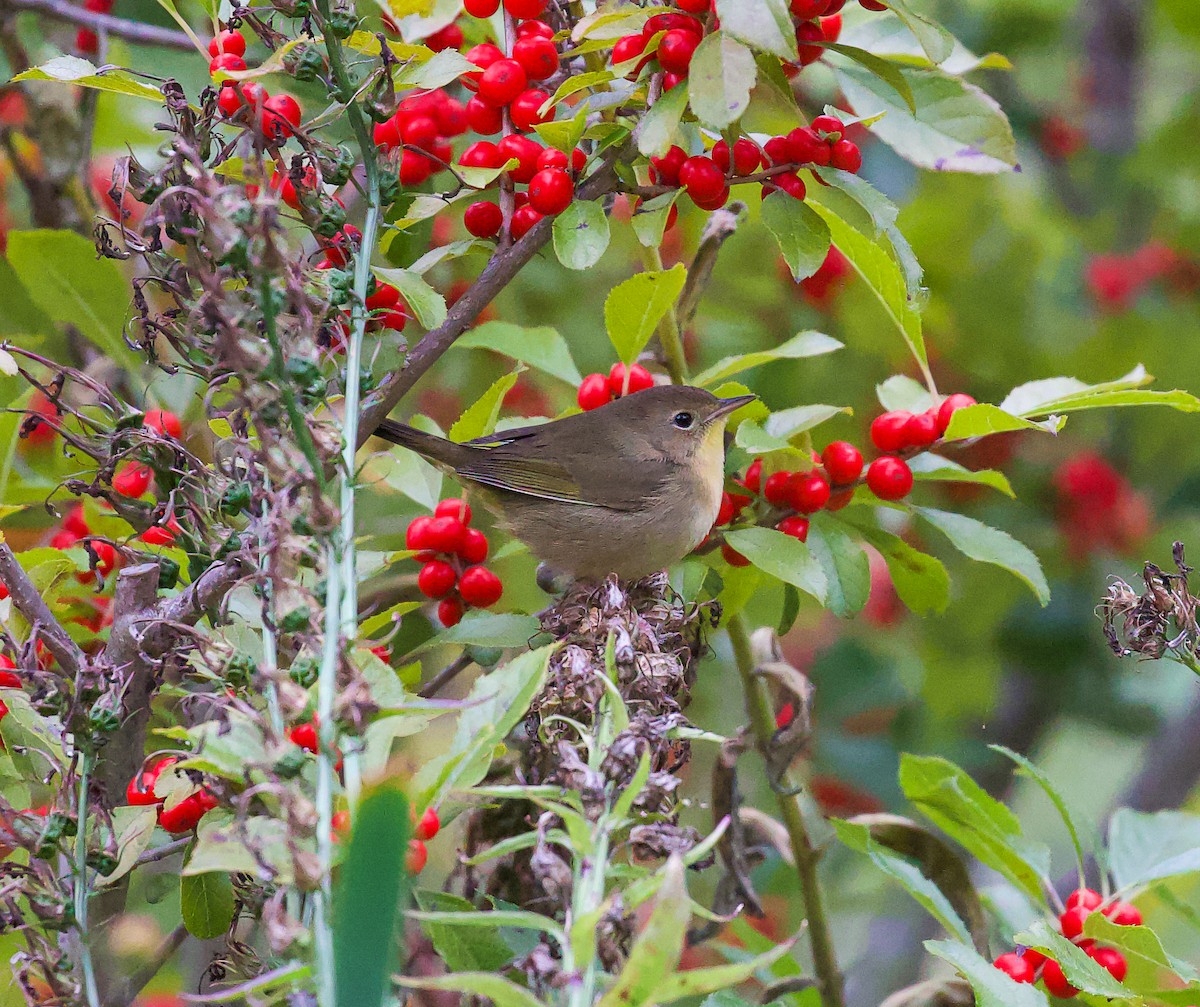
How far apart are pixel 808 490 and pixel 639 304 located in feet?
1.58

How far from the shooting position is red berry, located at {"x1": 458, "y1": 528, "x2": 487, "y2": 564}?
8.16ft

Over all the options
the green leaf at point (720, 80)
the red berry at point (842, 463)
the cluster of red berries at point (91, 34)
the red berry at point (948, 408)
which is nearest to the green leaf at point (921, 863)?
the red berry at point (842, 463)

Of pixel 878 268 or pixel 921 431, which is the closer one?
pixel 878 268

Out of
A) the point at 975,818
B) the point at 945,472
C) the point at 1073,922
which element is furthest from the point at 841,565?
the point at 1073,922

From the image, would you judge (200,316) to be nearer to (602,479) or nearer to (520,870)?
(520,870)

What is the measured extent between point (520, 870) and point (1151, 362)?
Result: 3.28 metres

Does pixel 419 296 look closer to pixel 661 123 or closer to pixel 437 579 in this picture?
pixel 661 123

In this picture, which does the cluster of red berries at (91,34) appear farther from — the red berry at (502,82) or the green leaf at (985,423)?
the green leaf at (985,423)

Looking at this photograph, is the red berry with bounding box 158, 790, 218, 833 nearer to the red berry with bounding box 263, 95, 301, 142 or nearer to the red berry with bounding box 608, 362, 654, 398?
the red berry with bounding box 263, 95, 301, 142

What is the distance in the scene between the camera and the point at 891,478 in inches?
96.2

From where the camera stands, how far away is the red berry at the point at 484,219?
7.57 feet

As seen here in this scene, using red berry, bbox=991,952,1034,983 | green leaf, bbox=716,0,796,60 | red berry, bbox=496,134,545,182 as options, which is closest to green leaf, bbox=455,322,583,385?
red berry, bbox=496,134,545,182

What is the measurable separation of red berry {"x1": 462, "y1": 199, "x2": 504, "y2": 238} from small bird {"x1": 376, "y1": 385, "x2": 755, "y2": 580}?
829mm

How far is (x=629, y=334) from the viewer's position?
237cm
